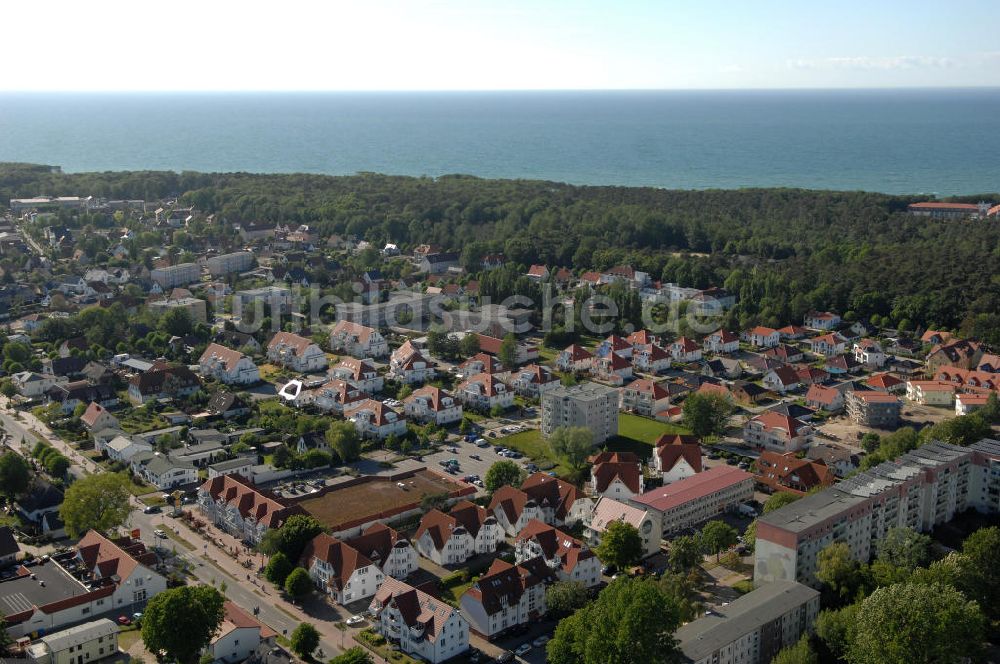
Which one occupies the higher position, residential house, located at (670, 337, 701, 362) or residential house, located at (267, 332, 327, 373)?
residential house, located at (267, 332, 327, 373)

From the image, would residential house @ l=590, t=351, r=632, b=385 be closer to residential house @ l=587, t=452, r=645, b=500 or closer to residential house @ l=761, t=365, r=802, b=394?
residential house @ l=761, t=365, r=802, b=394

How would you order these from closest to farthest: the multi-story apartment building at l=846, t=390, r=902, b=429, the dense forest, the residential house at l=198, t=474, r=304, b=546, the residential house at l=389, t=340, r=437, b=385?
the residential house at l=198, t=474, r=304, b=546, the multi-story apartment building at l=846, t=390, r=902, b=429, the residential house at l=389, t=340, r=437, b=385, the dense forest

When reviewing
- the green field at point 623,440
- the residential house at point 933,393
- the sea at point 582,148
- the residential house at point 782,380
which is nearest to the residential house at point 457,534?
the green field at point 623,440

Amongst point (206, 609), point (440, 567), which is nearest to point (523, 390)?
point (440, 567)

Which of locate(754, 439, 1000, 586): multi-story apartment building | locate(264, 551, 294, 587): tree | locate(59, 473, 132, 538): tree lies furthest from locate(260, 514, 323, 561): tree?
locate(754, 439, 1000, 586): multi-story apartment building

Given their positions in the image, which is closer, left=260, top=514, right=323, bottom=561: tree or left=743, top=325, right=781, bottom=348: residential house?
left=260, top=514, right=323, bottom=561: tree

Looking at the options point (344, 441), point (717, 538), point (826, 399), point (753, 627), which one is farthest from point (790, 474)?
point (344, 441)

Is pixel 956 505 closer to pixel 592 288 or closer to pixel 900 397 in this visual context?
pixel 900 397
